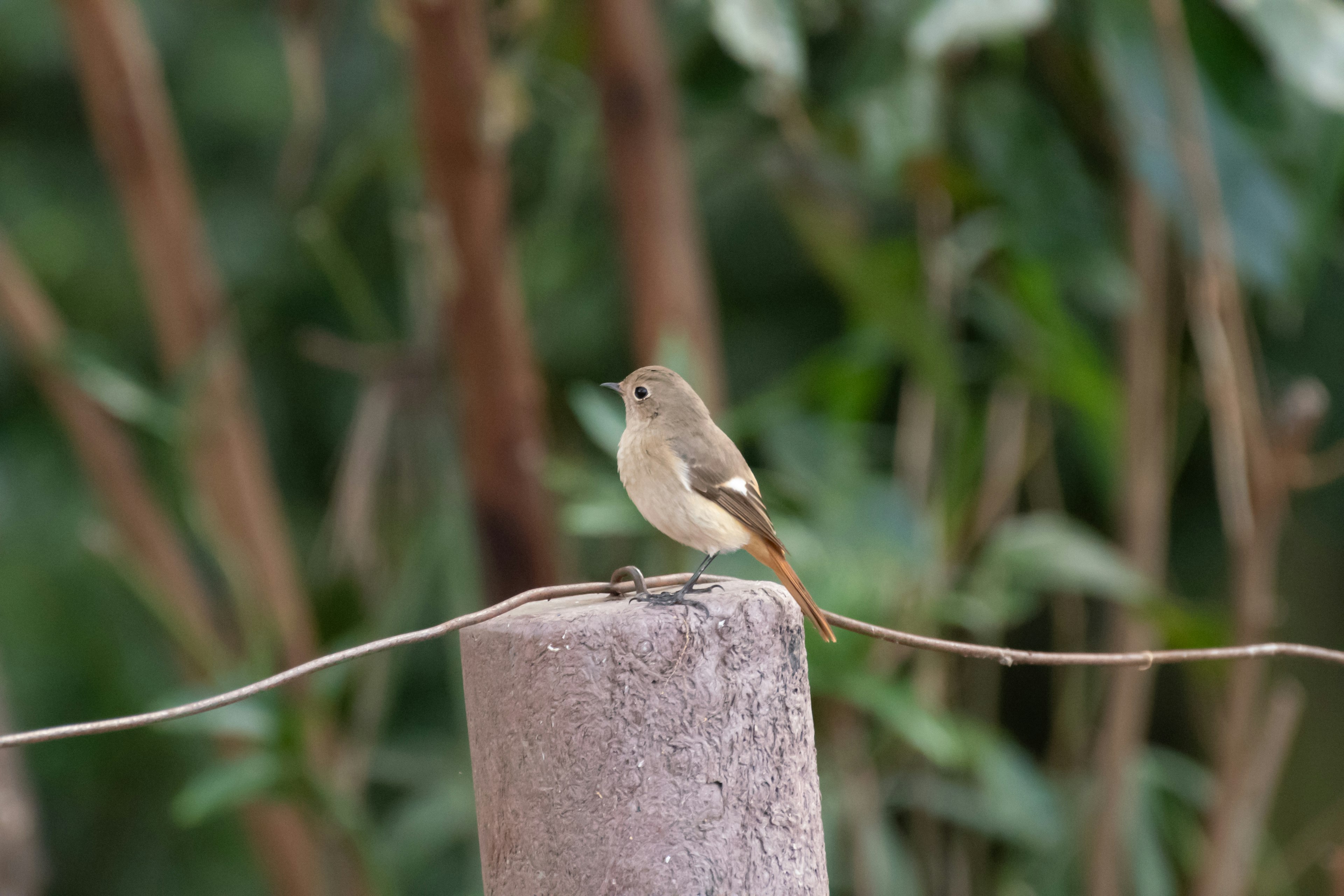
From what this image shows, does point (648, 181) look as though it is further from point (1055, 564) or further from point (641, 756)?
point (641, 756)

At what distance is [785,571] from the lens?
1.70 metres

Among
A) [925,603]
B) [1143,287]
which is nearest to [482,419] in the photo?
[925,603]

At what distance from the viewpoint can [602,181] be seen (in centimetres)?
404

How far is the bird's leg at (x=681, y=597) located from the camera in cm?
115

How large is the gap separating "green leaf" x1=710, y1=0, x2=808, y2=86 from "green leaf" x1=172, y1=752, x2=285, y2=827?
5.82 feet

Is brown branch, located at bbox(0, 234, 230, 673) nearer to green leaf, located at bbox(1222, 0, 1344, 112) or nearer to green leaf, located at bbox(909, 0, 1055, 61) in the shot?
green leaf, located at bbox(909, 0, 1055, 61)

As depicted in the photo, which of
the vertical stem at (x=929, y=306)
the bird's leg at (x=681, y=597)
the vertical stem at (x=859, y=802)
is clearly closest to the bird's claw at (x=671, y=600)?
the bird's leg at (x=681, y=597)

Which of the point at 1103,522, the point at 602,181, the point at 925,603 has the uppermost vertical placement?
the point at 602,181

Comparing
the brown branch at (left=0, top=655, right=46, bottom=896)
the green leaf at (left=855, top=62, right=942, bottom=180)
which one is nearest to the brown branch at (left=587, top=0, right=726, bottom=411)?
the green leaf at (left=855, top=62, right=942, bottom=180)

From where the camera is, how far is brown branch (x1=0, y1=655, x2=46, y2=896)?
3.02 metres

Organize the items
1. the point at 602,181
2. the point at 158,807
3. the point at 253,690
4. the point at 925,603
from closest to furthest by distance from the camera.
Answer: the point at 253,690
the point at 925,603
the point at 602,181
the point at 158,807

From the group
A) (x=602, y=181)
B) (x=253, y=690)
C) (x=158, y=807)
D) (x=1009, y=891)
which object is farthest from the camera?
(x=158, y=807)

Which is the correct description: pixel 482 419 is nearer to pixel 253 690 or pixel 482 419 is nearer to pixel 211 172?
pixel 253 690

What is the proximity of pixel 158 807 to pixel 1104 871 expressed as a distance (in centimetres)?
322
